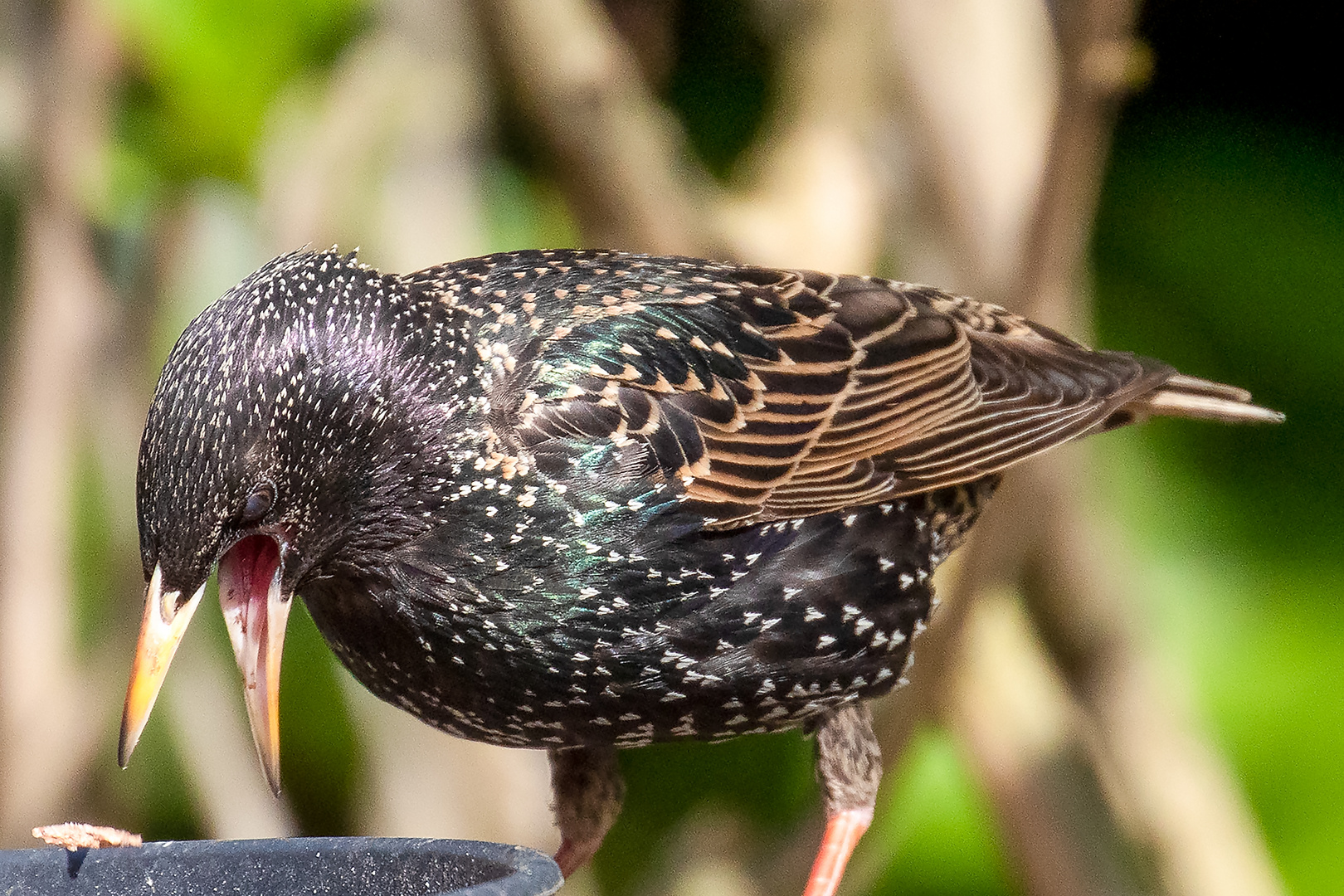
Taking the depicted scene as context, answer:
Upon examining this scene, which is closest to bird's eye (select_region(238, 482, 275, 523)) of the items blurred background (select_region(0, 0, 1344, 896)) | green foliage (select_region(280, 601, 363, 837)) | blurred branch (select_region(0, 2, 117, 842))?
blurred background (select_region(0, 0, 1344, 896))

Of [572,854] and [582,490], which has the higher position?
[582,490]

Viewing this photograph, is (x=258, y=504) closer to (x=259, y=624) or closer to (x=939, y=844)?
(x=259, y=624)

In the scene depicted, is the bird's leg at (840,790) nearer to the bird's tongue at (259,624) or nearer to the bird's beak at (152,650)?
the bird's tongue at (259,624)

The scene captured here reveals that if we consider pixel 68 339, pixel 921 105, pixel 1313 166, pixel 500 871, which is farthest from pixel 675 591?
pixel 1313 166

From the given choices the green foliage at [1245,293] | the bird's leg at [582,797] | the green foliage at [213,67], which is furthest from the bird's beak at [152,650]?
the green foliage at [1245,293]

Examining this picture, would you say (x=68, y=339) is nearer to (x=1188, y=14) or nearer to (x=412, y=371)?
(x=412, y=371)

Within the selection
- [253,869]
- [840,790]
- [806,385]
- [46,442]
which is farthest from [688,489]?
[46,442]

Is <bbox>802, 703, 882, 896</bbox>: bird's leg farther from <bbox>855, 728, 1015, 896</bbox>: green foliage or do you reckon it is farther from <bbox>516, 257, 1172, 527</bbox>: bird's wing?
<bbox>855, 728, 1015, 896</bbox>: green foliage
